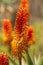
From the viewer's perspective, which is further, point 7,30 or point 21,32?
point 7,30

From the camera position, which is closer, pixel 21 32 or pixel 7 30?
pixel 21 32

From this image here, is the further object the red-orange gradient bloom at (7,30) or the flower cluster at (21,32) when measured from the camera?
the red-orange gradient bloom at (7,30)

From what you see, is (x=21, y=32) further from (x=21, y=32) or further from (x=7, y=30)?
(x=7, y=30)

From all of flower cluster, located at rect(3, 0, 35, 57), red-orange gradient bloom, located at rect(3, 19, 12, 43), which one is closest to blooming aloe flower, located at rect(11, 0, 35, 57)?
flower cluster, located at rect(3, 0, 35, 57)

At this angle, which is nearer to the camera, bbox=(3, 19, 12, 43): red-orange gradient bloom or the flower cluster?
the flower cluster

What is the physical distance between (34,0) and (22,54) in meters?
6.36

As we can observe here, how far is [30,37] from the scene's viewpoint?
8.03 feet

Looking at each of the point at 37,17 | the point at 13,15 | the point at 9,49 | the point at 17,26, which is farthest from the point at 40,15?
the point at 17,26

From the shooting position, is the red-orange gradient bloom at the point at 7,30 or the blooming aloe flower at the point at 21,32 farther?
the red-orange gradient bloom at the point at 7,30

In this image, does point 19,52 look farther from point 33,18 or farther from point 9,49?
point 33,18

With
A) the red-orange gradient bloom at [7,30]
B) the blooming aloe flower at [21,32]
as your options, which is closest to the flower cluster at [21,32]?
the blooming aloe flower at [21,32]

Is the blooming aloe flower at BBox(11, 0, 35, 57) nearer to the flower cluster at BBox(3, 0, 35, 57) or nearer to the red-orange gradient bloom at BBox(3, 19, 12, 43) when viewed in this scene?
the flower cluster at BBox(3, 0, 35, 57)

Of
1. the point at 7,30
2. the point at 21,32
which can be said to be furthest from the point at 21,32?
the point at 7,30

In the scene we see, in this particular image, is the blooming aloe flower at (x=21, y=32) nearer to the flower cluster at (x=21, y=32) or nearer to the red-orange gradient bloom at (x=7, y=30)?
the flower cluster at (x=21, y=32)
